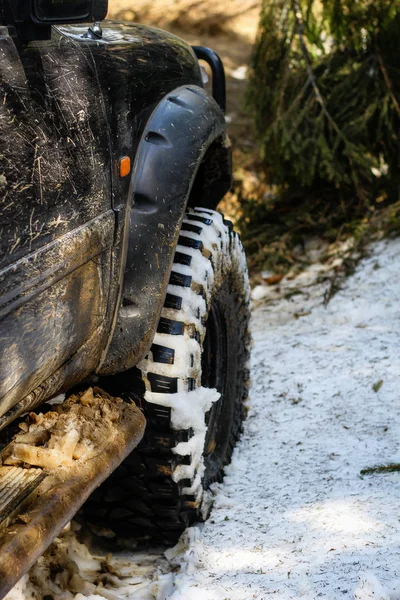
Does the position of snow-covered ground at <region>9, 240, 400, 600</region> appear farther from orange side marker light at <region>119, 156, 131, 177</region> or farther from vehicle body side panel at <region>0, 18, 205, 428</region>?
orange side marker light at <region>119, 156, 131, 177</region>

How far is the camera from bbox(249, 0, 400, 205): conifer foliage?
494cm

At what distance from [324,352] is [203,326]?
1.67 m

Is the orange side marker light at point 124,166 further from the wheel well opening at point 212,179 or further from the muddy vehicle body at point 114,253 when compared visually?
the wheel well opening at point 212,179

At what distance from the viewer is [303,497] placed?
103 inches

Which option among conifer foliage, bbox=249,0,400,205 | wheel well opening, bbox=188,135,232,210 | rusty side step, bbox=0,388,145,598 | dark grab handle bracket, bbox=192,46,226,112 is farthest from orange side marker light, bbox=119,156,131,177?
conifer foliage, bbox=249,0,400,205

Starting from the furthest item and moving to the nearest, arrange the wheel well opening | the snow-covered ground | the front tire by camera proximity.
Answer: the wheel well opening < the front tire < the snow-covered ground


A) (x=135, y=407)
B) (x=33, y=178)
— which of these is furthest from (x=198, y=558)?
(x=33, y=178)

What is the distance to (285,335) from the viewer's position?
427 cm

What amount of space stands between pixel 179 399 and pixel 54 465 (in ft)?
1.63

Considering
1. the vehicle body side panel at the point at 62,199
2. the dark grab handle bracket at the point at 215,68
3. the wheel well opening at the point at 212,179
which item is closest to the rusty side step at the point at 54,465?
the vehicle body side panel at the point at 62,199

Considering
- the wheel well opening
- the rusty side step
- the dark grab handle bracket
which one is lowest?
the rusty side step

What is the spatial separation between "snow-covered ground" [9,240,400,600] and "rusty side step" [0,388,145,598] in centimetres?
42

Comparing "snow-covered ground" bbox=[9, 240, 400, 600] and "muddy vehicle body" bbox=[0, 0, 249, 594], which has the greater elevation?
"muddy vehicle body" bbox=[0, 0, 249, 594]

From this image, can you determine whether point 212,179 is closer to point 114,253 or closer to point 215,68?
point 215,68
